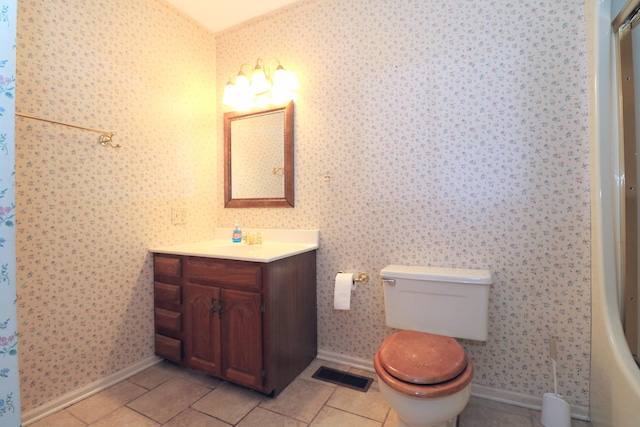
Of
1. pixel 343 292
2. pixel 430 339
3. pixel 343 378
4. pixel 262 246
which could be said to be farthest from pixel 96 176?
pixel 430 339

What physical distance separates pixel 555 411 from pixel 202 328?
1.85 metres

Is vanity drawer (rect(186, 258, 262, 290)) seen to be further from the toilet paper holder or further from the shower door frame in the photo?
the shower door frame

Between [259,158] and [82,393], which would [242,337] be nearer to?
[82,393]

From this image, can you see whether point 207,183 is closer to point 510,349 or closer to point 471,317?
point 471,317

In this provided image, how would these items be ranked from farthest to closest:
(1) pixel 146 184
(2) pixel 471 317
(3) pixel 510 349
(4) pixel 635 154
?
(1) pixel 146 184, (3) pixel 510 349, (2) pixel 471 317, (4) pixel 635 154

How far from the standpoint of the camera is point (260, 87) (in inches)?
81.6

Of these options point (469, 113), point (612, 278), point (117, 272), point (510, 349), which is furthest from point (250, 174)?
point (612, 278)

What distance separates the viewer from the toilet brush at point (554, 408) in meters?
1.34

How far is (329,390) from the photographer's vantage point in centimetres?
168

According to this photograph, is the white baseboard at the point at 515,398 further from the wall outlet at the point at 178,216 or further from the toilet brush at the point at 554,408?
the wall outlet at the point at 178,216

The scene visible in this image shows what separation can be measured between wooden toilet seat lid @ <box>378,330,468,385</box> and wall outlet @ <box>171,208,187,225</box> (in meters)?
1.63

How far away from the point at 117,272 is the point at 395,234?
170 cm

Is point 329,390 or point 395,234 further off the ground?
point 395,234

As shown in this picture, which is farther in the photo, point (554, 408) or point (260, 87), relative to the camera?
point (260, 87)
